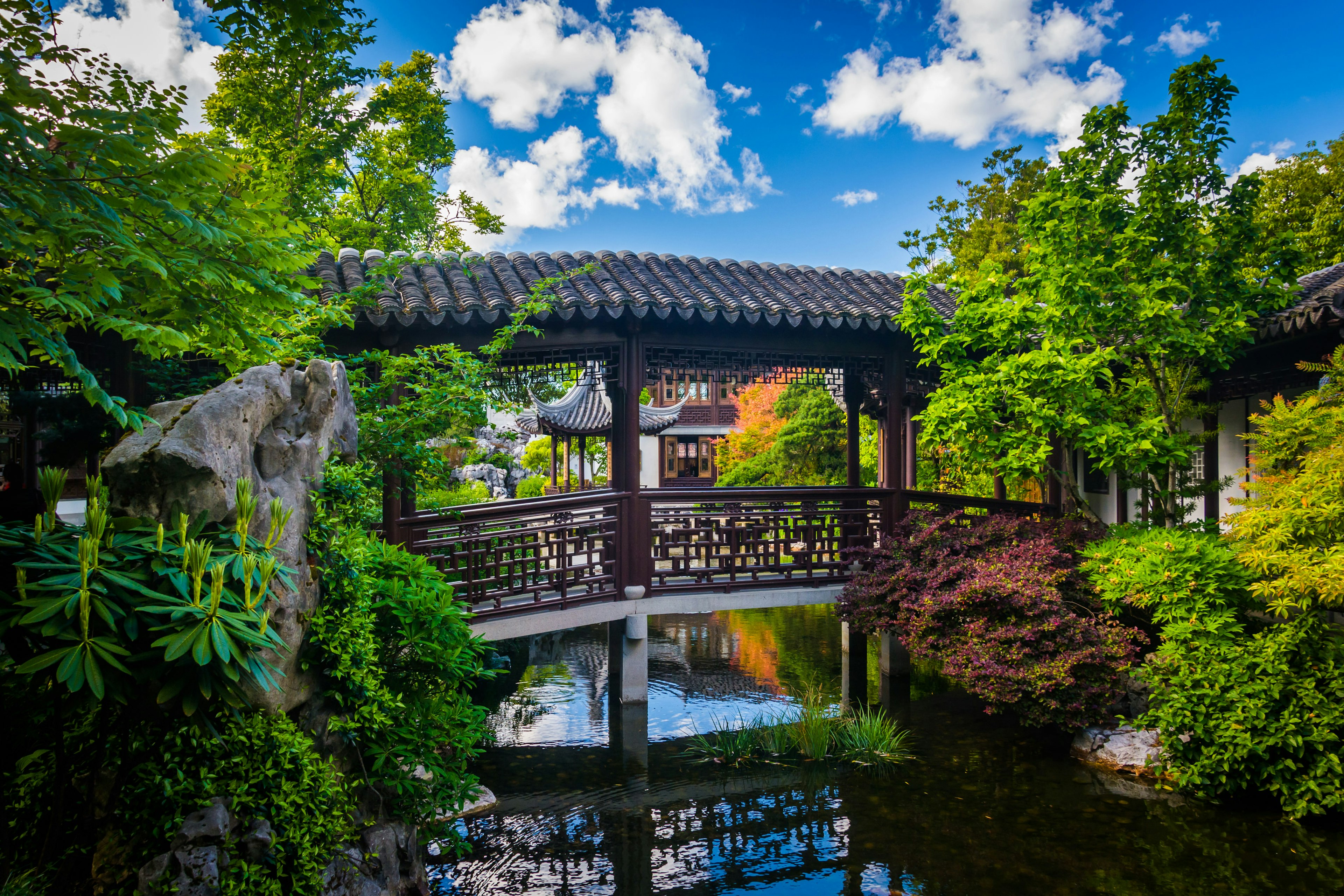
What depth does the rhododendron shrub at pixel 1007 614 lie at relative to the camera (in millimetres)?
6121

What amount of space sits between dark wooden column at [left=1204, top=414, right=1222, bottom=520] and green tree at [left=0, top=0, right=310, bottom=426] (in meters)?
9.68

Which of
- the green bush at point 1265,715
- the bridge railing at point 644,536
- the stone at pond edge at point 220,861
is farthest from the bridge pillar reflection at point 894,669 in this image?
the stone at pond edge at point 220,861

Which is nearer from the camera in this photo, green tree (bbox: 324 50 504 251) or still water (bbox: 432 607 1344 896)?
still water (bbox: 432 607 1344 896)

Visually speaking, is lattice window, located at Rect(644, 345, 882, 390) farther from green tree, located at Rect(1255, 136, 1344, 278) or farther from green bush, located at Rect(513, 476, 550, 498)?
green bush, located at Rect(513, 476, 550, 498)

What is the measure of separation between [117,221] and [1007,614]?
6.66 meters

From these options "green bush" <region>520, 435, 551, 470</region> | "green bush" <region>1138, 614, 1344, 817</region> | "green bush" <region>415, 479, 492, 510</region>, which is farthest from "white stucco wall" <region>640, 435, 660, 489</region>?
"green bush" <region>1138, 614, 1344, 817</region>

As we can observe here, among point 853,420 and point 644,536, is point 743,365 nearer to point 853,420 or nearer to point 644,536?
point 644,536

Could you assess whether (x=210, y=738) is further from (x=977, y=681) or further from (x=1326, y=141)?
(x=1326, y=141)

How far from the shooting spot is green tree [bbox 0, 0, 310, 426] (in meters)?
2.60

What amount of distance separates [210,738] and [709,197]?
23.7 meters

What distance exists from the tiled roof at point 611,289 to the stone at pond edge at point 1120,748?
4.30 metres

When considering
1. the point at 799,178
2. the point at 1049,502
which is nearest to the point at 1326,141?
the point at 799,178

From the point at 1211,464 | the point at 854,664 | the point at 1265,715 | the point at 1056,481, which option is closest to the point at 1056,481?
the point at 1056,481

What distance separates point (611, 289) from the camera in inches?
289
